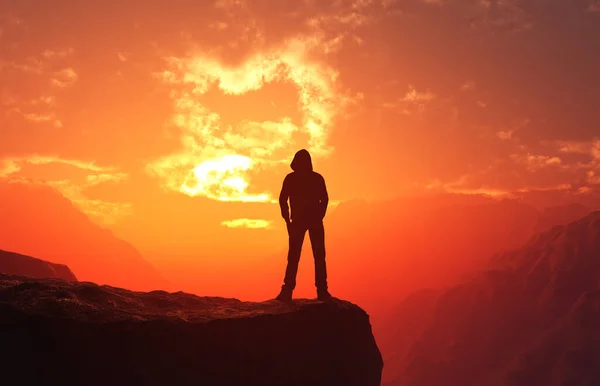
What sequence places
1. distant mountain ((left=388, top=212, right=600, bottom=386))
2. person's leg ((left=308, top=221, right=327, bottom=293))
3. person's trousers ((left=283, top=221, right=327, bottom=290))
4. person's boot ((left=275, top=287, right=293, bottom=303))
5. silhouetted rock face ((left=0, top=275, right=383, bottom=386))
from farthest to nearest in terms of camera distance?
distant mountain ((left=388, top=212, right=600, bottom=386))
person's leg ((left=308, top=221, right=327, bottom=293))
person's trousers ((left=283, top=221, right=327, bottom=290))
person's boot ((left=275, top=287, right=293, bottom=303))
silhouetted rock face ((left=0, top=275, right=383, bottom=386))

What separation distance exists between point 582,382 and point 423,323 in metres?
67.1

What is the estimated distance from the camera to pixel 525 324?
123 meters

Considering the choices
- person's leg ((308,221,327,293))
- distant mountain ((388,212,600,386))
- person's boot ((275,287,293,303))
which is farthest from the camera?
distant mountain ((388,212,600,386))

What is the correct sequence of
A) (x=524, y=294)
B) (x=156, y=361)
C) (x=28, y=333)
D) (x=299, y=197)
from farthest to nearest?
1. (x=524, y=294)
2. (x=299, y=197)
3. (x=156, y=361)
4. (x=28, y=333)

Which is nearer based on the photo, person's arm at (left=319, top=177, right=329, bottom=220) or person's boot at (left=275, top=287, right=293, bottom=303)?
Result: person's boot at (left=275, top=287, right=293, bottom=303)

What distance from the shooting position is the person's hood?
11945 mm

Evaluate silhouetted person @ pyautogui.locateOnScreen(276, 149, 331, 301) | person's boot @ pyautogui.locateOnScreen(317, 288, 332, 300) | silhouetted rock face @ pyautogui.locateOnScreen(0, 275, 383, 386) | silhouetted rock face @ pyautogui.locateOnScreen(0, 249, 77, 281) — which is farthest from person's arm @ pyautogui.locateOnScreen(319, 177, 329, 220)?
silhouetted rock face @ pyautogui.locateOnScreen(0, 249, 77, 281)

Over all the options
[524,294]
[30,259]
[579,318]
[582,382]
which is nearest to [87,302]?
[30,259]

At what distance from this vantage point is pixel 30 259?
41.7m

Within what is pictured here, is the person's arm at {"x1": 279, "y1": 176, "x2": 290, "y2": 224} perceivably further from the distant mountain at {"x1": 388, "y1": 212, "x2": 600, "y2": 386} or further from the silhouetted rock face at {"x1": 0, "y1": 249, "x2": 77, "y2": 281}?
the distant mountain at {"x1": 388, "y1": 212, "x2": 600, "y2": 386}

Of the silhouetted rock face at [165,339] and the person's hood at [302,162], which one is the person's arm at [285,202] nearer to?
the person's hood at [302,162]

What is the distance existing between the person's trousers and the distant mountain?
4436 inches

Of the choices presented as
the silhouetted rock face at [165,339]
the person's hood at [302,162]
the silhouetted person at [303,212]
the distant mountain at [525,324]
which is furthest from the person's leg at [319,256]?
the distant mountain at [525,324]

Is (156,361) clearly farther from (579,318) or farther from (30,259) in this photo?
(579,318)
